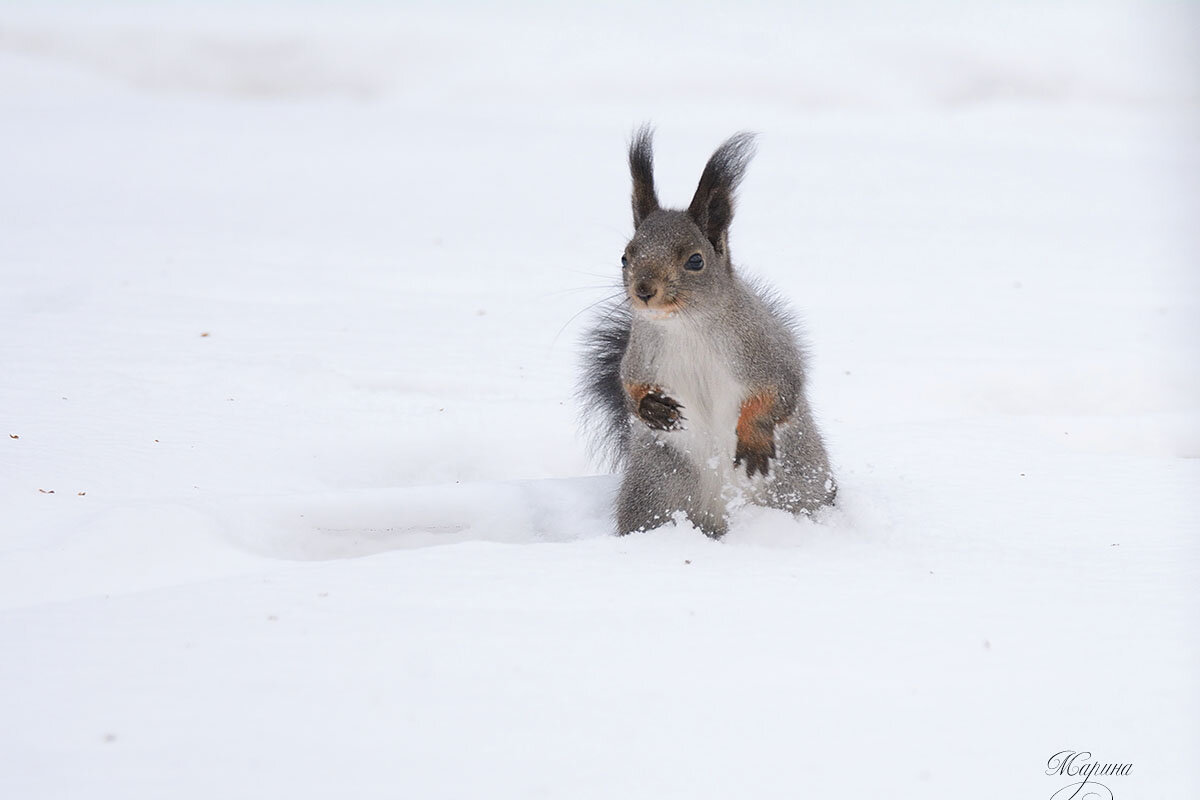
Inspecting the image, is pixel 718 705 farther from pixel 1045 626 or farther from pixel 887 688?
pixel 1045 626

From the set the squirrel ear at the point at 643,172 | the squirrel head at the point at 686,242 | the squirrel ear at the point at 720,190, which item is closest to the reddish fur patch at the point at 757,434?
the squirrel head at the point at 686,242

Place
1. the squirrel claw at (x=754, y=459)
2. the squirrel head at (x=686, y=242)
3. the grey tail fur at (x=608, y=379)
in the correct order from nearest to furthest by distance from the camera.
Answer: the squirrel head at (x=686, y=242) < the squirrel claw at (x=754, y=459) < the grey tail fur at (x=608, y=379)

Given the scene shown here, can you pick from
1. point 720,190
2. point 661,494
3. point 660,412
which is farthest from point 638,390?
point 720,190

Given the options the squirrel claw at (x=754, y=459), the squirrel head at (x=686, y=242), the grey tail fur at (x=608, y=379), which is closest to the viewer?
the squirrel head at (x=686, y=242)

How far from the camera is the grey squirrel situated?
2.55m

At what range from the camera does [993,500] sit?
2869 millimetres

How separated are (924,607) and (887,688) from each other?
39cm

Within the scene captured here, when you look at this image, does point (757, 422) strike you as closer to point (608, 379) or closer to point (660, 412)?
point (660, 412)

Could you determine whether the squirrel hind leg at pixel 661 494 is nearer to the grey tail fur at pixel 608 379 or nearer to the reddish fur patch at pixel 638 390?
the reddish fur patch at pixel 638 390

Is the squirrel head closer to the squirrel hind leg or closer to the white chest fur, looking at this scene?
the white chest fur

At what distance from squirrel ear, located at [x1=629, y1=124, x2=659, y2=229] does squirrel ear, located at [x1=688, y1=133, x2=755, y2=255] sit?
14 cm

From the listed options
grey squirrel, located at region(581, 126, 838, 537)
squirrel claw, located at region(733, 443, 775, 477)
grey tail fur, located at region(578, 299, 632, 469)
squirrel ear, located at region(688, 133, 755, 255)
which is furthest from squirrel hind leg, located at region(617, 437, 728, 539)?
squirrel ear, located at region(688, 133, 755, 255)

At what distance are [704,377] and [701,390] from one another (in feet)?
0.11

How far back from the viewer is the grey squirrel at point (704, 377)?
2.55m
